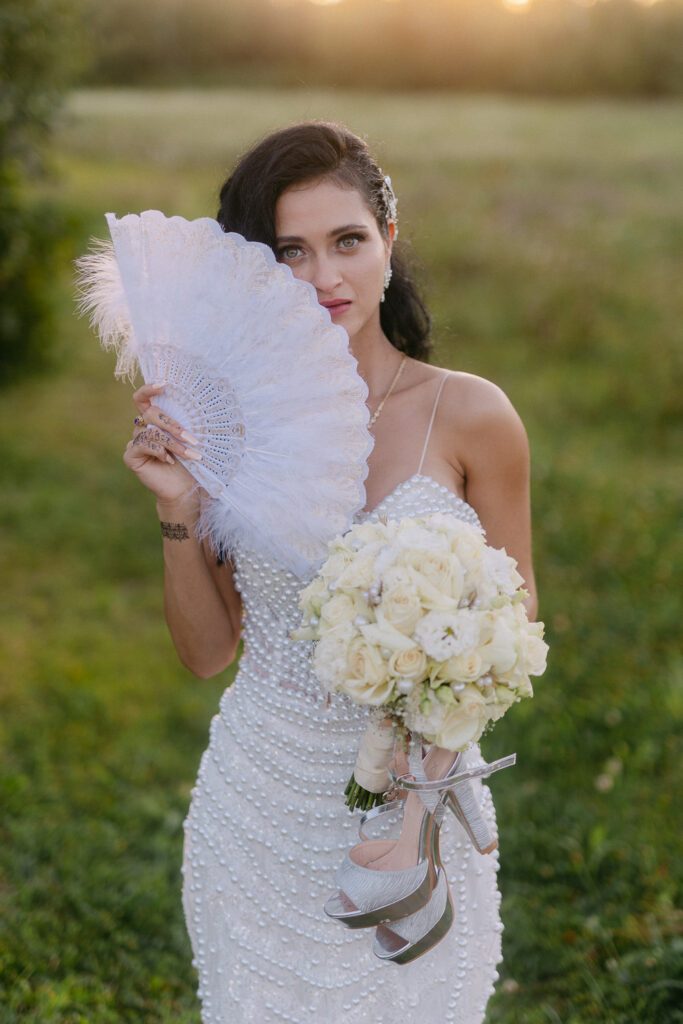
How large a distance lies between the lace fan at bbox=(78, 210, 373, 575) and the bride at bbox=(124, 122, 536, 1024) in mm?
110

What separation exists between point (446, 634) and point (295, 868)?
889 mm

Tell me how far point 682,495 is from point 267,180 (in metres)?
5.12

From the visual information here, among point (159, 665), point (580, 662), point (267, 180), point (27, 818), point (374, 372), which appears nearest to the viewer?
point (267, 180)

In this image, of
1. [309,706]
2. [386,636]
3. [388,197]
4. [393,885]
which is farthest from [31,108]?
[393,885]

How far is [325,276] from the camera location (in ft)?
6.54

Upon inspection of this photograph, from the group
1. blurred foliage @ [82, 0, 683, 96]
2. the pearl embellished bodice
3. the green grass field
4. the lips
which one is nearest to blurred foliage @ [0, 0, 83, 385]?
the green grass field

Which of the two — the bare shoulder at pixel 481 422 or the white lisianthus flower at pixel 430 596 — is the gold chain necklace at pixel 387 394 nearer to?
the bare shoulder at pixel 481 422

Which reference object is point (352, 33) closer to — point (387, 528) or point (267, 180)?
point (267, 180)

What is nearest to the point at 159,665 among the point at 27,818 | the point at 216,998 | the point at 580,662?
the point at 27,818

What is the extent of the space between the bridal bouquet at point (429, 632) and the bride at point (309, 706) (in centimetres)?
39

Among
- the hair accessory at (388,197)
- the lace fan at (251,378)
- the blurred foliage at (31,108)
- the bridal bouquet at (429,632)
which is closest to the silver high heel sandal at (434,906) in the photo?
the bridal bouquet at (429,632)

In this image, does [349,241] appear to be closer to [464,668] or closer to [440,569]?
[440,569]

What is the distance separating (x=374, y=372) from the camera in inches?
90.4

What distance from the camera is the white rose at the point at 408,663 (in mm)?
1414
